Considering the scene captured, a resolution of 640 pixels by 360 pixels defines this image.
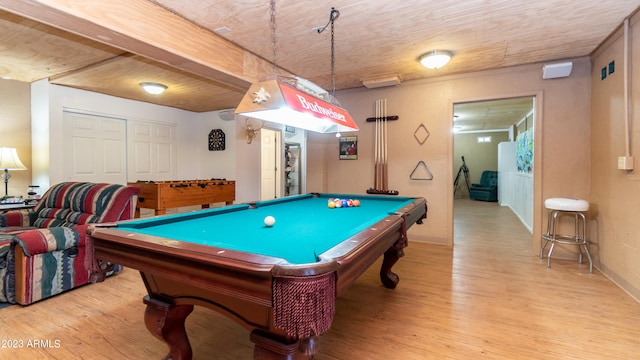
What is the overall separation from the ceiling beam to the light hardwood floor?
183cm

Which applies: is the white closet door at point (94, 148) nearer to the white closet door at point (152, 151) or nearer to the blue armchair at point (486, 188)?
the white closet door at point (152, 151)

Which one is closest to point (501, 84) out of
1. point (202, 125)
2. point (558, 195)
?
point (558, 195)

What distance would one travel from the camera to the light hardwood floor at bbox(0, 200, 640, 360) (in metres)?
1.68

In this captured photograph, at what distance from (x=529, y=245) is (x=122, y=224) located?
182 inches

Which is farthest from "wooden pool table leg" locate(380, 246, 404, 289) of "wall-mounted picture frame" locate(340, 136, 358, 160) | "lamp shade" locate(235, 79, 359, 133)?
"wall-mounted picture frame" locate(340, 136, 358, 160)

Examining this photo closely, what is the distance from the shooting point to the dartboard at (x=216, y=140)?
19.9 feet

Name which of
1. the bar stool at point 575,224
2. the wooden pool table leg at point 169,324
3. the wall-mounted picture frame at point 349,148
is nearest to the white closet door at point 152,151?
the wall-mounted picture frame at point 349,148

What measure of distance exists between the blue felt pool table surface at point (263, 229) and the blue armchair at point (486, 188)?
27.1 feet

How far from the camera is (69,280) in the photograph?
248cm

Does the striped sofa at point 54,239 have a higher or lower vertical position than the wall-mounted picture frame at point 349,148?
lower

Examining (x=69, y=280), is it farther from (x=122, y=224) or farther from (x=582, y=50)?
(x=582, y=50)

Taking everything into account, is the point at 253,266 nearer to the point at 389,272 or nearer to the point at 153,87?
the point at 389,272

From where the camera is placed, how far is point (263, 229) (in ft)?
5.42

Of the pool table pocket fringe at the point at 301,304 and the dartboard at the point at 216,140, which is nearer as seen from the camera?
the pool table pocket fringe at the point at 301,304
